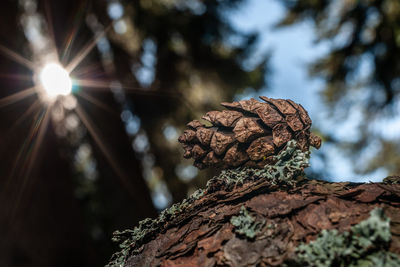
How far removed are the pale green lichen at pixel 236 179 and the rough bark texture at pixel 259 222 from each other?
0.02 m

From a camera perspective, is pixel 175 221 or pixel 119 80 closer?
pixel 175 221

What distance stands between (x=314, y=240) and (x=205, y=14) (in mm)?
4352

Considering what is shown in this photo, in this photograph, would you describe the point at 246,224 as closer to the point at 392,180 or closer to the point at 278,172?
the point at 278,172

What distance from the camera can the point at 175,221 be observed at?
1062mm

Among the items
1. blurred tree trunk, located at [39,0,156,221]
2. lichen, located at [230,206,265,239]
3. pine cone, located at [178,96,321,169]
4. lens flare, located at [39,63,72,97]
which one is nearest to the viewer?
lichen, located at [230,206,265,239]

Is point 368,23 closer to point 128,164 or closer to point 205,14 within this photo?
point 205,14

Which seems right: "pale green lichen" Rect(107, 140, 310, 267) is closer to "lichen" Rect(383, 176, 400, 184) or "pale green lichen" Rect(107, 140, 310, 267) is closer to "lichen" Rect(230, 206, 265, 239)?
"lichen" Rect(230, 206, 265, 239)

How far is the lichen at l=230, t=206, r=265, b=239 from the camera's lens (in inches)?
33.4

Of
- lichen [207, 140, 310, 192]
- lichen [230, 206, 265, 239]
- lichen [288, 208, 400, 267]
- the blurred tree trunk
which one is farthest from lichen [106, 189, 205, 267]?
the blurred tree trunk

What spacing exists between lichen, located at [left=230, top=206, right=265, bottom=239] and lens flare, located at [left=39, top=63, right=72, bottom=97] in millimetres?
3066

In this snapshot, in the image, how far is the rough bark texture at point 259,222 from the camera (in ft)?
2.65

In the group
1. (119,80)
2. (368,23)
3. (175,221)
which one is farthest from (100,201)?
(368,23)

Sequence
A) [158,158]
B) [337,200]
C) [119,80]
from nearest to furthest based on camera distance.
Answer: [337,200], [158,158], [119,80]

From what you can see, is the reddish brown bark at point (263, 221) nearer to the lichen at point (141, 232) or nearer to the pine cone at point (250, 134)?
the lichen at point (141, 232)
